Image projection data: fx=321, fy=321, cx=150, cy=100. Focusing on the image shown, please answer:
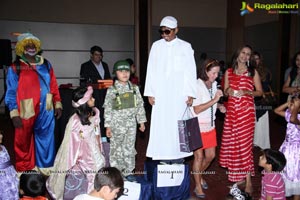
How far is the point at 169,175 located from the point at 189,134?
1.39 ft

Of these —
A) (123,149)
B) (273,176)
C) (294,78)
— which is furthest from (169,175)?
(294,78)

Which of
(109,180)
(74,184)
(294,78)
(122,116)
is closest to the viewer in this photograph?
(109,180)

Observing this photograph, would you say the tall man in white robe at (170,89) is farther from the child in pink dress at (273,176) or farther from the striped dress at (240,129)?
the child in pink dress at (273,176)

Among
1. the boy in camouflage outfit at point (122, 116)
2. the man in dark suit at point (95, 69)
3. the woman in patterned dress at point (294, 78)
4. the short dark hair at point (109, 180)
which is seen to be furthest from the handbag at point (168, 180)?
the man in dark suit at point (95, 69)

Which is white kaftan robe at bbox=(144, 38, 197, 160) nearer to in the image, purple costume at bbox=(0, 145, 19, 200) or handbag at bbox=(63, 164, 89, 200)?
handbag at bbox=(63, 164, 89, 200)

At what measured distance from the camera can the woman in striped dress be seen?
3.21 meters

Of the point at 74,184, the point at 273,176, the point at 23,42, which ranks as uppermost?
the point at 23,42

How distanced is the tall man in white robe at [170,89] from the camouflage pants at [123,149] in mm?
289

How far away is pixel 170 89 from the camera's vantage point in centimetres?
306

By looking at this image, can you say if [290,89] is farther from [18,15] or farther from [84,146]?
[18,15]

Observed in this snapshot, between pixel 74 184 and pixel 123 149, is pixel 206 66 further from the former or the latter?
pixel 74 184

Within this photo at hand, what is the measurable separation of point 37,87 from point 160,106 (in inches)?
53.9

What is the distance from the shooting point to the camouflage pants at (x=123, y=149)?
126 inches

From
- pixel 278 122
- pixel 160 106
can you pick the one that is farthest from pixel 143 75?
pixel 160 106
